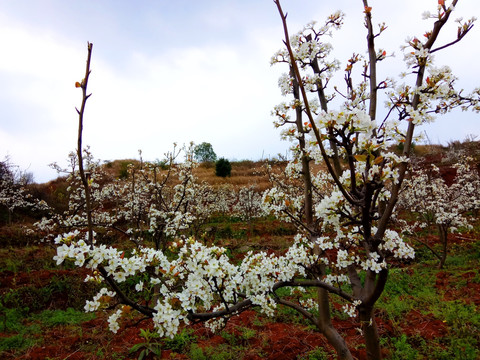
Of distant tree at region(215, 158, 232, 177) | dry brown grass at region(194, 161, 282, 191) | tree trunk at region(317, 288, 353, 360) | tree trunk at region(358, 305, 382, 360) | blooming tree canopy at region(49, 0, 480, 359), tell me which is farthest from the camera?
distant tree at region(215, 158, 232, 177)

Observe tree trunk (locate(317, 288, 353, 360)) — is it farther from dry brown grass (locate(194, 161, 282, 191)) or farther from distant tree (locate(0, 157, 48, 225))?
dry brown grass (locate(194, 161, 282, 191))

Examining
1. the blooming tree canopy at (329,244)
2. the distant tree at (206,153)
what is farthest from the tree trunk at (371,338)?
the distant tree at (206,153)

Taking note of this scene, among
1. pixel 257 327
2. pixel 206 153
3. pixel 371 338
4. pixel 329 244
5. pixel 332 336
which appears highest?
pixel 206 153

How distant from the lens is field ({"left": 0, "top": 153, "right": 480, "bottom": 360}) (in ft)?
13.2

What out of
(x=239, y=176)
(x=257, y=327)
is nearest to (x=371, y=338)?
(x=257, y=327)

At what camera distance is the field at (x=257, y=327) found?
13.2 feet

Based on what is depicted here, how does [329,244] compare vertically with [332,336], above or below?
above

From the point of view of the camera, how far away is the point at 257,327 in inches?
199

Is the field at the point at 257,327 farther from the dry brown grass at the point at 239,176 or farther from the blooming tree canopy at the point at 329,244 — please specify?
the dry brown grass at the point at 239,176

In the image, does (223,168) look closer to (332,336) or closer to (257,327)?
(257,327)

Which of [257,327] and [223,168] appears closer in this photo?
[257,327]

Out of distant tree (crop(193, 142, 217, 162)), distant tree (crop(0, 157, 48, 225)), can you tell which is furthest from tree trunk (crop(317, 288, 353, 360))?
distant tree (crop(193, 142, 217, 162))

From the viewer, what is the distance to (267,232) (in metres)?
14.0

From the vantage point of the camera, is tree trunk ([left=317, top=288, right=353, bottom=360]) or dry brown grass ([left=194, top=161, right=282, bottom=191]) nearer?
tree trunk ([left=317, top=288, right=353, bottom=360])
